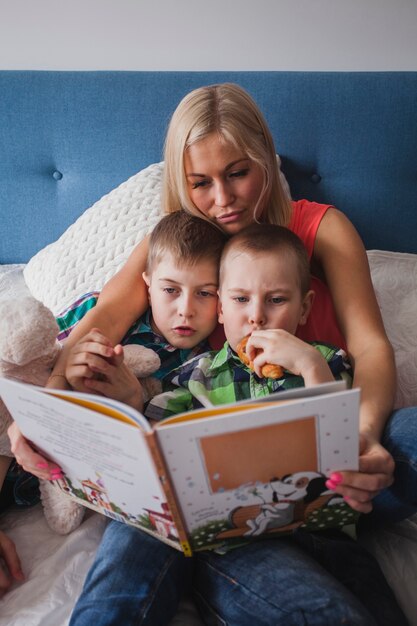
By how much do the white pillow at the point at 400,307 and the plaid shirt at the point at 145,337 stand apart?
1.52 ft

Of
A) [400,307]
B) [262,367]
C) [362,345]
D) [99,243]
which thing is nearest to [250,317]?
[262,367]

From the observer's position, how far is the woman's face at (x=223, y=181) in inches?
49.5

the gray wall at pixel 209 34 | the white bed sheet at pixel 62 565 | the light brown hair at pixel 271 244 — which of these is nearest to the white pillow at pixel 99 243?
the light brown hair at pixel 271 244

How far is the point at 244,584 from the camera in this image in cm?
89

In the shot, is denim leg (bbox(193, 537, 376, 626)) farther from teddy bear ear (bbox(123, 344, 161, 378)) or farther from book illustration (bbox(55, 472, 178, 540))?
teddy bear ear (bbox(123, 344, 161, 378))

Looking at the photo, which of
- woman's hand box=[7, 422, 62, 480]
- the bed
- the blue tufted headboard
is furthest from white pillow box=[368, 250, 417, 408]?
woman's hand box=[7, 422, 62, 480]

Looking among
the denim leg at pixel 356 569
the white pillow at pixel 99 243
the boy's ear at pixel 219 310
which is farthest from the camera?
the white pillow at pixel 99 243

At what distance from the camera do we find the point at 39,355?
41.3 inches

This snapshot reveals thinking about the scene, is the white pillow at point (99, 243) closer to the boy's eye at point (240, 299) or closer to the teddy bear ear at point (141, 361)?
the teddy bear ear at point (141, 361)

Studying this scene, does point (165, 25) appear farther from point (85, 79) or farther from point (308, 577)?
point (308, 577)

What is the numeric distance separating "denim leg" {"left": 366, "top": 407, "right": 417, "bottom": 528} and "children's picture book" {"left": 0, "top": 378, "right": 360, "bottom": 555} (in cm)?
12

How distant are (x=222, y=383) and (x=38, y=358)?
37cm

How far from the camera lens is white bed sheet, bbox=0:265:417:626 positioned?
0.93 metres

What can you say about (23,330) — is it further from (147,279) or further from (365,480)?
(365,480)
